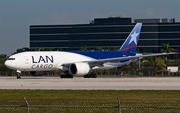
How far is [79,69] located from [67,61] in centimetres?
386

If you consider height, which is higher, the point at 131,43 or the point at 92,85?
the point at 131,43

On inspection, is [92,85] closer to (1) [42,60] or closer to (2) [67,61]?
(1) [42,60]

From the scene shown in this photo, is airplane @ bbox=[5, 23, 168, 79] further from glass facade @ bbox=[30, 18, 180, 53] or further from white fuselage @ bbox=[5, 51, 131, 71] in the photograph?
glass facade @ bbox=[30, 18, 180, 53]

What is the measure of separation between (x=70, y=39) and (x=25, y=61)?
127m

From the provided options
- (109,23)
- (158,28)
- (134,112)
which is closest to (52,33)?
(109,23)

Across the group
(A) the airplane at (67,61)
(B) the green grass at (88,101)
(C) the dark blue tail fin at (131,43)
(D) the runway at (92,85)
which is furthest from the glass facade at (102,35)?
(B) the green grass at (88,101)

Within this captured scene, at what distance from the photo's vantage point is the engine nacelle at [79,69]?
5788cm

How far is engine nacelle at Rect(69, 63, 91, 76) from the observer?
2279 inches

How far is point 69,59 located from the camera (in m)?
61.2

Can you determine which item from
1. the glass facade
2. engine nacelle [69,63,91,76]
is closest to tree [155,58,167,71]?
engine nacelle [69,63,91,76]

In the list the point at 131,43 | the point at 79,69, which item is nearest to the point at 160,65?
→ the point at 131,43

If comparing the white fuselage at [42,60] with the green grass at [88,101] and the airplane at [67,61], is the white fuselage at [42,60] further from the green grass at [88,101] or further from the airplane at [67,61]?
the green grass at [88,101]

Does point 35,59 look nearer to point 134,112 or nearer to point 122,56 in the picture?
point 122,56

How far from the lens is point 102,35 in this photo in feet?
586
